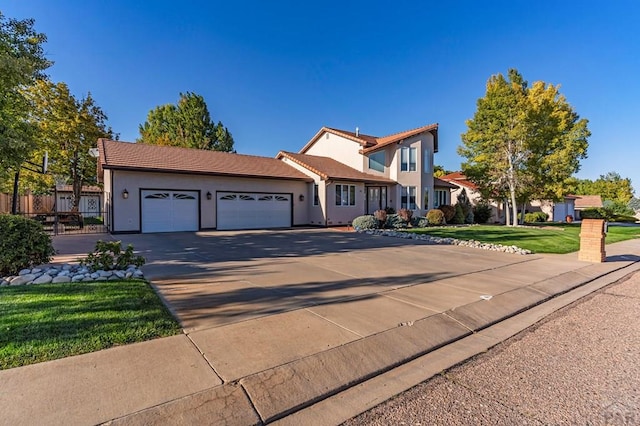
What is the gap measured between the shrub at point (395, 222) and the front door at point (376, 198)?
3.38 metres

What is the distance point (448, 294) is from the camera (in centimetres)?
620

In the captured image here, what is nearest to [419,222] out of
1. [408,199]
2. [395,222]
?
[395,222]

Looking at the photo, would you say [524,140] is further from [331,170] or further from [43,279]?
[43,279]

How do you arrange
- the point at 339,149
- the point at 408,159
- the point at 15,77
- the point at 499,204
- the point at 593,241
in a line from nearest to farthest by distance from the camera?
the point at 15,77
the point at 593,241
the point at 408,159
the point at 339,149
the point at 499,204

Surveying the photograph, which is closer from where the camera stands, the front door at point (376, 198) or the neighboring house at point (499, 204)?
the front door at point (376, 198)

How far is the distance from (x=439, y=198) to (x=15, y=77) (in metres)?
26.6

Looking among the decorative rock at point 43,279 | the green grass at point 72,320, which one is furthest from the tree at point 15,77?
the green grass at point 72,320

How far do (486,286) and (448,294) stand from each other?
131 cm

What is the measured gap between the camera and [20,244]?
6.30m

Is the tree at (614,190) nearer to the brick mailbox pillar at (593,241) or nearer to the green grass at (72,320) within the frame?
the brick mailbox pillar at (593,241)

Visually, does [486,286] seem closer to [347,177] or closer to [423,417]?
[423,417]

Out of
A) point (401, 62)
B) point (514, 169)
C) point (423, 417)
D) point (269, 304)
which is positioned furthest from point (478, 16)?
point (423, 417)

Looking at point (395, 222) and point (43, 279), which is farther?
point (395, 222)

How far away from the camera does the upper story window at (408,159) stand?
2428 cm
